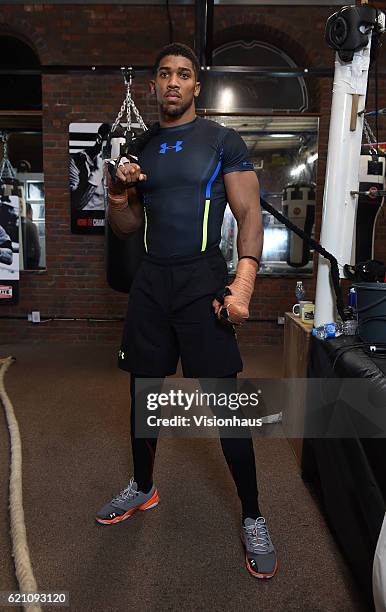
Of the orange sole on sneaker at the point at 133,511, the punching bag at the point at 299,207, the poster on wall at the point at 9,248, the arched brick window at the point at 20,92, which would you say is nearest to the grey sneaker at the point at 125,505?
the orange sole on sneaker at the point at 133,511

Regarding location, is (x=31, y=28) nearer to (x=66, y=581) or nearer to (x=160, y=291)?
(x=160, y=291)

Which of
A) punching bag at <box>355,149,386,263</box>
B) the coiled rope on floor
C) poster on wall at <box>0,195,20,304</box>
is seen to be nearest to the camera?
the coiled rope on floor

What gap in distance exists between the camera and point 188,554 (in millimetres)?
1676

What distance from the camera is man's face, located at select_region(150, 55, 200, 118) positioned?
1.58m

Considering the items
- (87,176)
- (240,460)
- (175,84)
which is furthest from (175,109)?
(87,176)

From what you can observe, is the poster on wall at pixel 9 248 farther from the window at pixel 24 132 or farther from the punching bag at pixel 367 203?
the punching bag at pixel 367 203

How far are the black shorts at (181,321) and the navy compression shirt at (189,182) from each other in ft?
0.19

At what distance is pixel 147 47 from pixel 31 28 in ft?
3.57

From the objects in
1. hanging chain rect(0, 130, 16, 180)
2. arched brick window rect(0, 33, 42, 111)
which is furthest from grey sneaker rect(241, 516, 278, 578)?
arched brick window rect(0, 33, 42, 111)

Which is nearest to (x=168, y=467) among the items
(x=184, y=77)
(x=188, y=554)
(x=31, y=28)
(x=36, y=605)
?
(x=188, y=554)

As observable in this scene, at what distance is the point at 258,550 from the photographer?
1597 millimetres

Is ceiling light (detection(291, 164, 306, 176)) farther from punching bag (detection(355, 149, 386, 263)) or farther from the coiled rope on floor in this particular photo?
the coiled rope on floor

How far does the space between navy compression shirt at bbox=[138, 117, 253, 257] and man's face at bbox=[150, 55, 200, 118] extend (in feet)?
0.22

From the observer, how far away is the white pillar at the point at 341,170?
1.95 metres
